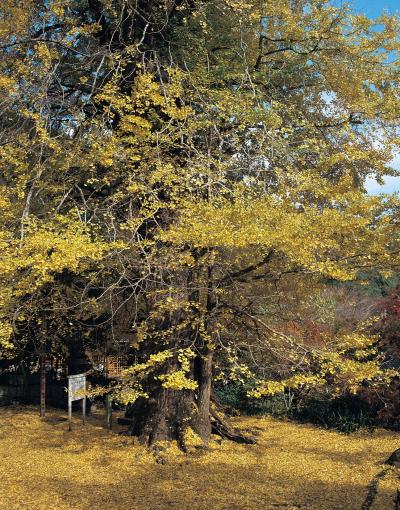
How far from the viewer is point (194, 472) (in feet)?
22.8

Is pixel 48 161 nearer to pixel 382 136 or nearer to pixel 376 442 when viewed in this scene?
pixel 382 136

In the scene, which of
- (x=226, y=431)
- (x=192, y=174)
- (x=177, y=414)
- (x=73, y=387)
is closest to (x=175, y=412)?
(x=177, y=414)

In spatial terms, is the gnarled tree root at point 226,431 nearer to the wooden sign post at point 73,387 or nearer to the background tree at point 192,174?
the background tree at point 192,174

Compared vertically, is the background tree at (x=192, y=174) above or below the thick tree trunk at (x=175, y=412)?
above

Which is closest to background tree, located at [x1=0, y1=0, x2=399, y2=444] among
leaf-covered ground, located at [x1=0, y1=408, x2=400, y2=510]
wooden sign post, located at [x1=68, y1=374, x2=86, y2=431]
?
leaf-covered ground, located at [x1=0, y1=408, x2=400, y2=510]

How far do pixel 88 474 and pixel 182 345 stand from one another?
2138 mm

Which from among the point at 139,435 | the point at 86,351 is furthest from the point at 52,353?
the point at 139,435

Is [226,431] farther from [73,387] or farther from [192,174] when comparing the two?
[192,174]

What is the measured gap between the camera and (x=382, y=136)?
8.47 meters

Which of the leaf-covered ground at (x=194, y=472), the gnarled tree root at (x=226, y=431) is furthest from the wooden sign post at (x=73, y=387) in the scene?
the gnarled tree root at (x=226, y=431)

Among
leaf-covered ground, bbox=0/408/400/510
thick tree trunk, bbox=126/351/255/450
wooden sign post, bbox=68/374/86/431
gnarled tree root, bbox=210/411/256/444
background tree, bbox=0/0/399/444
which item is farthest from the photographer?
wooden sign post, bbox=68/374/86/431

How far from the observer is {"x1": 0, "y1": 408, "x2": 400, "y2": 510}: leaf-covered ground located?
18.8ft

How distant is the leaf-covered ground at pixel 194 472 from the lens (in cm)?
572

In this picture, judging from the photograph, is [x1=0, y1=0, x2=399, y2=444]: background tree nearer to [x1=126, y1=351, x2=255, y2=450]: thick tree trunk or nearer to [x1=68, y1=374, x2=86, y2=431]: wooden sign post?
[x1=126, y1=351, x2=255, y2=450]: thick tree trunk
